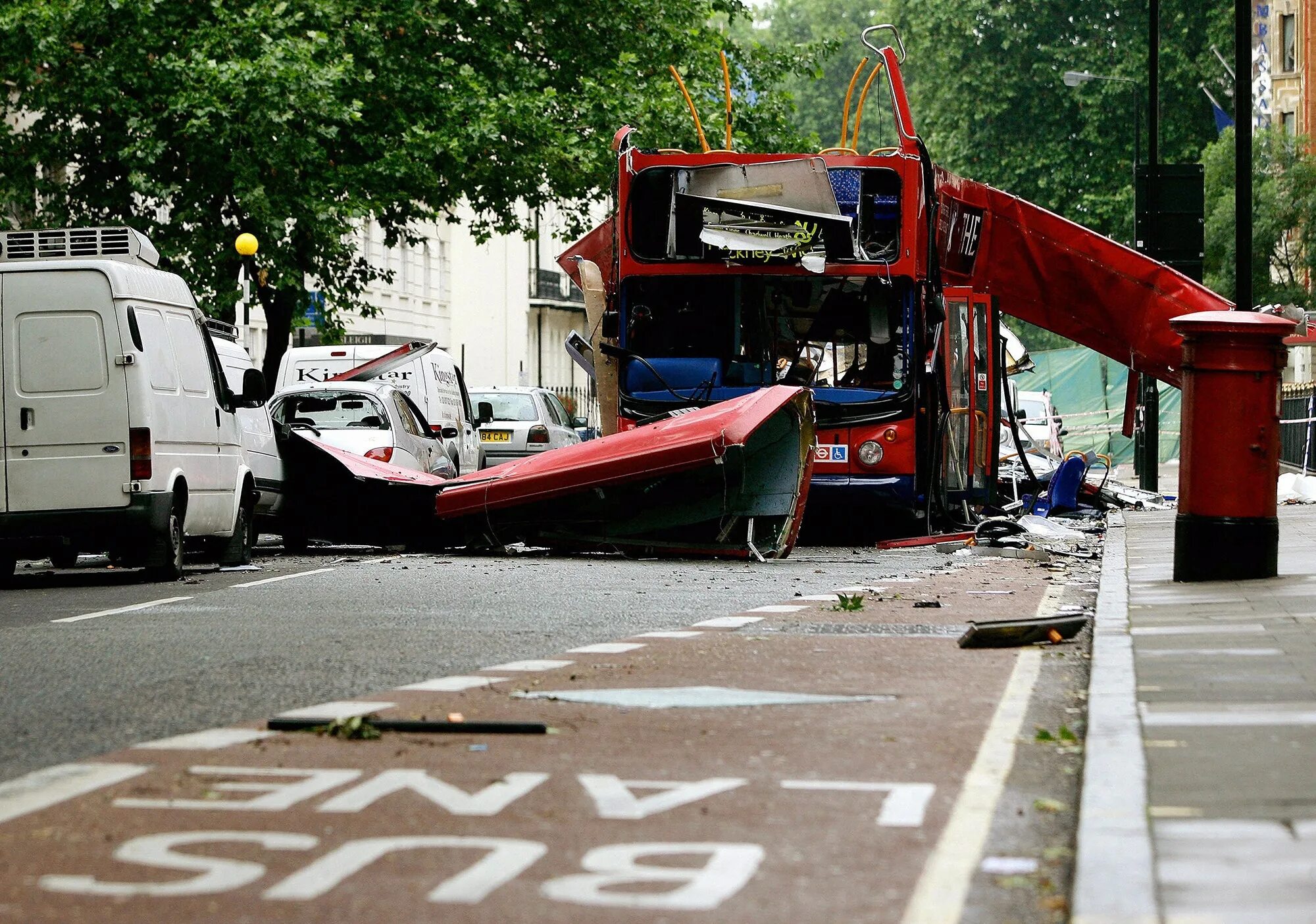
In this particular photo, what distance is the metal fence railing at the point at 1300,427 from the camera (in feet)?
114

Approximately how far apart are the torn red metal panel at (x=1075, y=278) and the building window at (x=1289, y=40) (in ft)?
166

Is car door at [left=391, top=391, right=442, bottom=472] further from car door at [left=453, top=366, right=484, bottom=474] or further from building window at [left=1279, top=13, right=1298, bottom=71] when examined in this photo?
building window at [left=1279, top=13, right=1298, bottom=71]

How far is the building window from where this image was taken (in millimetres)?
68875

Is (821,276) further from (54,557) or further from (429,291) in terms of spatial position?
(429,291)

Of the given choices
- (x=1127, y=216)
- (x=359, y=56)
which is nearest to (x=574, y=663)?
(x=359, y=56)

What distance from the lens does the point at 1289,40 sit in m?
69.5

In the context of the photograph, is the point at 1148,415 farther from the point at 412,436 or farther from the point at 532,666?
the point at 532,666

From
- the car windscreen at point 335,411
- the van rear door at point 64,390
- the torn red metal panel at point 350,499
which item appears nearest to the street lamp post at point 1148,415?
the torn red metal panel at point 350,499

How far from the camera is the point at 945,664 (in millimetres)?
9289

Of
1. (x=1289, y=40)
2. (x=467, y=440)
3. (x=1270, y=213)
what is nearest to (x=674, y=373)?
(x=467, y=440)

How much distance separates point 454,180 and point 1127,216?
1252 inches

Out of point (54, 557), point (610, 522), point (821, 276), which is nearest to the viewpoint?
point (54, 557)

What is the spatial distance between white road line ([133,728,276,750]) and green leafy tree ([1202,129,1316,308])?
142ft

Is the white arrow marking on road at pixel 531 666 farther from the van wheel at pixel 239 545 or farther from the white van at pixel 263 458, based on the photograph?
the white van at pixel 263 458
